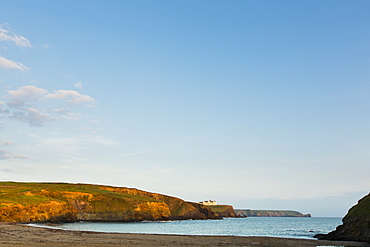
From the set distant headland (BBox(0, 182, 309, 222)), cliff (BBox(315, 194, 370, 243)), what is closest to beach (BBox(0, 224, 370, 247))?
cliff (BBox(315, 194, 370, 243))

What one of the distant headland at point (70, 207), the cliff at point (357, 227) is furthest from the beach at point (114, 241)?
the distant headland at point (70, 207)

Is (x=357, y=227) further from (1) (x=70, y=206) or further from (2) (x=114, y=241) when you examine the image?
(1) (x=70, y=206)

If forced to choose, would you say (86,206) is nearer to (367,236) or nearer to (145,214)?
(145,214)

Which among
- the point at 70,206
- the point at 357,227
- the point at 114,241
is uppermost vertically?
the point at 357,227

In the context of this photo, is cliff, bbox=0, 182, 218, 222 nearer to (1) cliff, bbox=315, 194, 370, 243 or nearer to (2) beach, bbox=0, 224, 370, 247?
(2) beach, bbox=0, 224, 370, 247

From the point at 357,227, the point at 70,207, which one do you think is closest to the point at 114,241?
the point at 357,227

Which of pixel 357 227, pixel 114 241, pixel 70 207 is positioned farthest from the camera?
pixel 70 207

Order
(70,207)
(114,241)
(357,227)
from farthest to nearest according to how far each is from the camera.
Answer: (70,207), (357,227), (114,241)

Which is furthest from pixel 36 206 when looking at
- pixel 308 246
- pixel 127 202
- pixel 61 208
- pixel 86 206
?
pixel 308 246

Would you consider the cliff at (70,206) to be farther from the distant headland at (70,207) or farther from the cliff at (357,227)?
the cliff at (357,227)

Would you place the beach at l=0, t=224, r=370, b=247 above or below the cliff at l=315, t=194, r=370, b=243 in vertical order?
below

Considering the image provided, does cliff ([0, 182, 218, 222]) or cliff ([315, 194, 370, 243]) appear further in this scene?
cliff ([0, 182, 218, 222])

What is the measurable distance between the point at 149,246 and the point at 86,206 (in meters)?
123

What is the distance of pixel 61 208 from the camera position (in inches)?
5236
